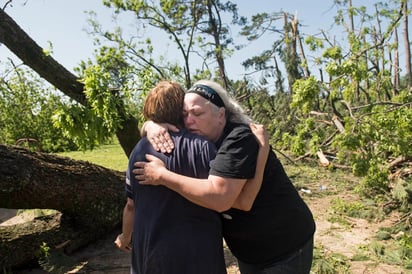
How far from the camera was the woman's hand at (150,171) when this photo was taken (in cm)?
143

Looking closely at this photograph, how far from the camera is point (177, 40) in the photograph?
1269cm

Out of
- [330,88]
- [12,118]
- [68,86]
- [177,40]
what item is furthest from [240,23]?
[68,86]

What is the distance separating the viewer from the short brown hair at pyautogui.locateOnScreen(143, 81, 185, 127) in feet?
5.43

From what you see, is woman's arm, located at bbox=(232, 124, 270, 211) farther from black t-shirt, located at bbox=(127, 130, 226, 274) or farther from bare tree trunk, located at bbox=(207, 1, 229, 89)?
bare tree trunk, located at bbox=(207, 1, 229, 89)

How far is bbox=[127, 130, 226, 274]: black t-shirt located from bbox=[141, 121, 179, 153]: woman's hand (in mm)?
27

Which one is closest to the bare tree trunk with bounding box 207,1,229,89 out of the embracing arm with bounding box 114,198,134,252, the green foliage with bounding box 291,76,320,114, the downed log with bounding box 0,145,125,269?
the green foliage with bounding box 291,76,320,114

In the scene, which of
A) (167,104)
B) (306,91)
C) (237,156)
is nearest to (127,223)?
(167,104)

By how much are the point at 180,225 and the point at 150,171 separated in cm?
26

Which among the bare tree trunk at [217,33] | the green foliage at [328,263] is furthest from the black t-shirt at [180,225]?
the bare tree trunk at [217,33]

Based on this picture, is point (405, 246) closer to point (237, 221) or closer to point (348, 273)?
point (348, 273)

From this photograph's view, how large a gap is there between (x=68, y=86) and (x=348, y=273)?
14.2 feet

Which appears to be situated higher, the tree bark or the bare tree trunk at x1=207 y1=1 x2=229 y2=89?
the bare tree trunk at x1=207 y1=1 x2=229 y2=89

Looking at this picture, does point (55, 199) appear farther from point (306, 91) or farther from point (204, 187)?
point (306, 91)

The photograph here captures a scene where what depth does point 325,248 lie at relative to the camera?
15.0 ft
